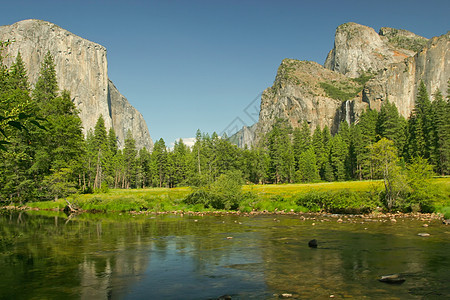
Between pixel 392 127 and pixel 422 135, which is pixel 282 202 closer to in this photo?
pixel 422 135

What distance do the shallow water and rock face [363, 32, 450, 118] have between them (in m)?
170

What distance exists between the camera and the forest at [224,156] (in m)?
42.3

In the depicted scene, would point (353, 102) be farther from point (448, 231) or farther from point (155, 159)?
point (448, 231)

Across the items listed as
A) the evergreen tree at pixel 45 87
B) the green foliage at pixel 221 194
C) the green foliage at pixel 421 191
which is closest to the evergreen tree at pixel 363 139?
the green foliage at pixel 421 191


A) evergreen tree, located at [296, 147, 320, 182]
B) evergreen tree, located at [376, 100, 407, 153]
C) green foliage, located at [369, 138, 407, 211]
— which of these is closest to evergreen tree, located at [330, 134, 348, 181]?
evergreen tree, located at [296, 147, 320, 182]

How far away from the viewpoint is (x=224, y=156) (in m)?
103

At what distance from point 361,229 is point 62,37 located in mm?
215897

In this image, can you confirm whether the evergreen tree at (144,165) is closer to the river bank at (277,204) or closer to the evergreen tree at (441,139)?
the river bank at (277,204)

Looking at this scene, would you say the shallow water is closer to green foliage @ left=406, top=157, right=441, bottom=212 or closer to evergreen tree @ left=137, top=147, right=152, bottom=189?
green foliage @ left=406, top=157, right=441, bottom=212

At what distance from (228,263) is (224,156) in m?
86.3

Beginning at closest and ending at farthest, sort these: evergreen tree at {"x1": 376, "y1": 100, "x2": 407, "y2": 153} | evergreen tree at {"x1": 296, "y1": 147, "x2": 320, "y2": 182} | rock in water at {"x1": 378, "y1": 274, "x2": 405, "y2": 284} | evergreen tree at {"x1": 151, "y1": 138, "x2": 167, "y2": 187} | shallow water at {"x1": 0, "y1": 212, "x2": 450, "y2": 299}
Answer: shallow water at {"x1": 0, "y1": 212, "x2": 450, "y2": 299} → rock in water at {"x1": 378, "y1": 274, "x2": 405, "y2": 284} → evergreen tree at {"x1": 376, "y1": 100, "x2": 407, "y2": 153} → evergreen tree at {"x1": 296, "y1": 147, "x2": 320, "y2": 182} → evergreen tree at {"x1": 151, "y1": 138, "x2": 167, "y2": 187}

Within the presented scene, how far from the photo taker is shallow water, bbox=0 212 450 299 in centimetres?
1242

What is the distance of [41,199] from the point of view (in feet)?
176

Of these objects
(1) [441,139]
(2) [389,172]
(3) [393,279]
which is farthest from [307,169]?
(3) [393,279]
